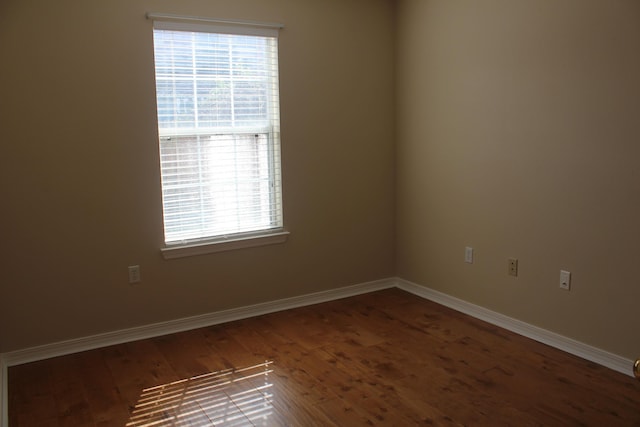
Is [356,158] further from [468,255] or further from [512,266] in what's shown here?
[512,266]

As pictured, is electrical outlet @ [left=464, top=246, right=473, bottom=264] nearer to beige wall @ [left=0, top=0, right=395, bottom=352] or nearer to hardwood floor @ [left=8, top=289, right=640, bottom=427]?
hardwood floor @ [left=8, top=289, right=640, bottom=427]

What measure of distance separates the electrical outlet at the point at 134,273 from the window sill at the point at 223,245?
0.18m

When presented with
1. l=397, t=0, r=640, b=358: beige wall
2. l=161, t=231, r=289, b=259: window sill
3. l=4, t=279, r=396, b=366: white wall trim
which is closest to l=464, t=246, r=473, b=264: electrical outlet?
l=397, t=0, r=640, b=358: beige wall

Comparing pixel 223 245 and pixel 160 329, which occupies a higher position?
pixel 223 245

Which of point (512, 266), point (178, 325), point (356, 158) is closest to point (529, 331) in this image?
point (512, 266)

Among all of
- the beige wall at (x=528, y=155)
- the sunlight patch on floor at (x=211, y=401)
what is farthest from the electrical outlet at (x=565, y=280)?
the sunlight patch on floor at (x=211, y=401)

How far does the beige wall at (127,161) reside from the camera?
10.6ft

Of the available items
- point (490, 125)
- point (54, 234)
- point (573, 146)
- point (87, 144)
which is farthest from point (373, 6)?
point (54, 234)

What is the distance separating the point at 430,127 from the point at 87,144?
233cm

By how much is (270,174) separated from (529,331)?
200cm

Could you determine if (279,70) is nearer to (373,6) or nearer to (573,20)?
(373,6)

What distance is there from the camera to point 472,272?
12.9ft

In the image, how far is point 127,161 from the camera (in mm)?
3500

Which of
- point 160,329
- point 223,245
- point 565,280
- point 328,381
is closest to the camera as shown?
point 328,381
